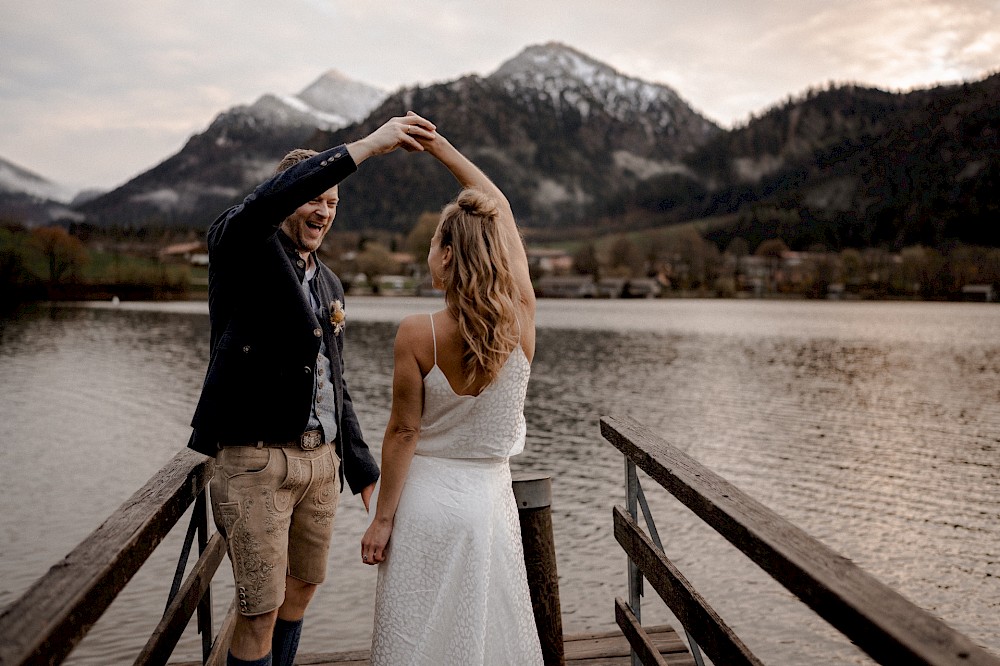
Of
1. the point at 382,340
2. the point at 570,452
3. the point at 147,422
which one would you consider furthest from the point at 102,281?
the point at 570,452

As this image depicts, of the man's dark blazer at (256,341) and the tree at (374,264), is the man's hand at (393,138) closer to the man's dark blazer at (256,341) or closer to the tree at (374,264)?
the man's dark blazer at (256,341)

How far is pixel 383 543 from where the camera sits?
2.99 meters

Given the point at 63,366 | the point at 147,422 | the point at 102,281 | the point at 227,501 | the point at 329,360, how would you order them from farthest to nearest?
the point at 102,281, the point at 63,366, the point at 147,422, the point at 329,360, the point at 227,501

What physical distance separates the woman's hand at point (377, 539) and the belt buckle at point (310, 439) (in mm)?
387

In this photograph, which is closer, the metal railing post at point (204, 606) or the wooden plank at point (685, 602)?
the wooden plank at point (685, 602)

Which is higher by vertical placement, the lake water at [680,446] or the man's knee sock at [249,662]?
the man's knee sock at [249,662]

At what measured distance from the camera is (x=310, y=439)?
10.0 ft

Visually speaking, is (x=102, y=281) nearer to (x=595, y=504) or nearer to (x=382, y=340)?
(x=382, y=340)

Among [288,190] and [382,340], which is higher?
[288,190]

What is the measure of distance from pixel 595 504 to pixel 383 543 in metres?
9.03

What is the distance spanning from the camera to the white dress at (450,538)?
2.96m

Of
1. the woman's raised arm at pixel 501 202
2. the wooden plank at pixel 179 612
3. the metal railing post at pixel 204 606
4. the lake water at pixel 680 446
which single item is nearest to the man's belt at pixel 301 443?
the wooden plank at pixel 179 612

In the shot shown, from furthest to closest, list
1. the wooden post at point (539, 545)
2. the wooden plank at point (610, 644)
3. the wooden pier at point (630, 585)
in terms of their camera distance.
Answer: the wooden plank at point (610, 644) < the wooden post at point (539, 545) < the wooden pier at point (630, 585)

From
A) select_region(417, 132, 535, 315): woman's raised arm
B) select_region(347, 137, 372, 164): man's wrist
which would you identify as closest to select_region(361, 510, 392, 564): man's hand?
select_region(417, 132, 535, 315): woman's raised arm
